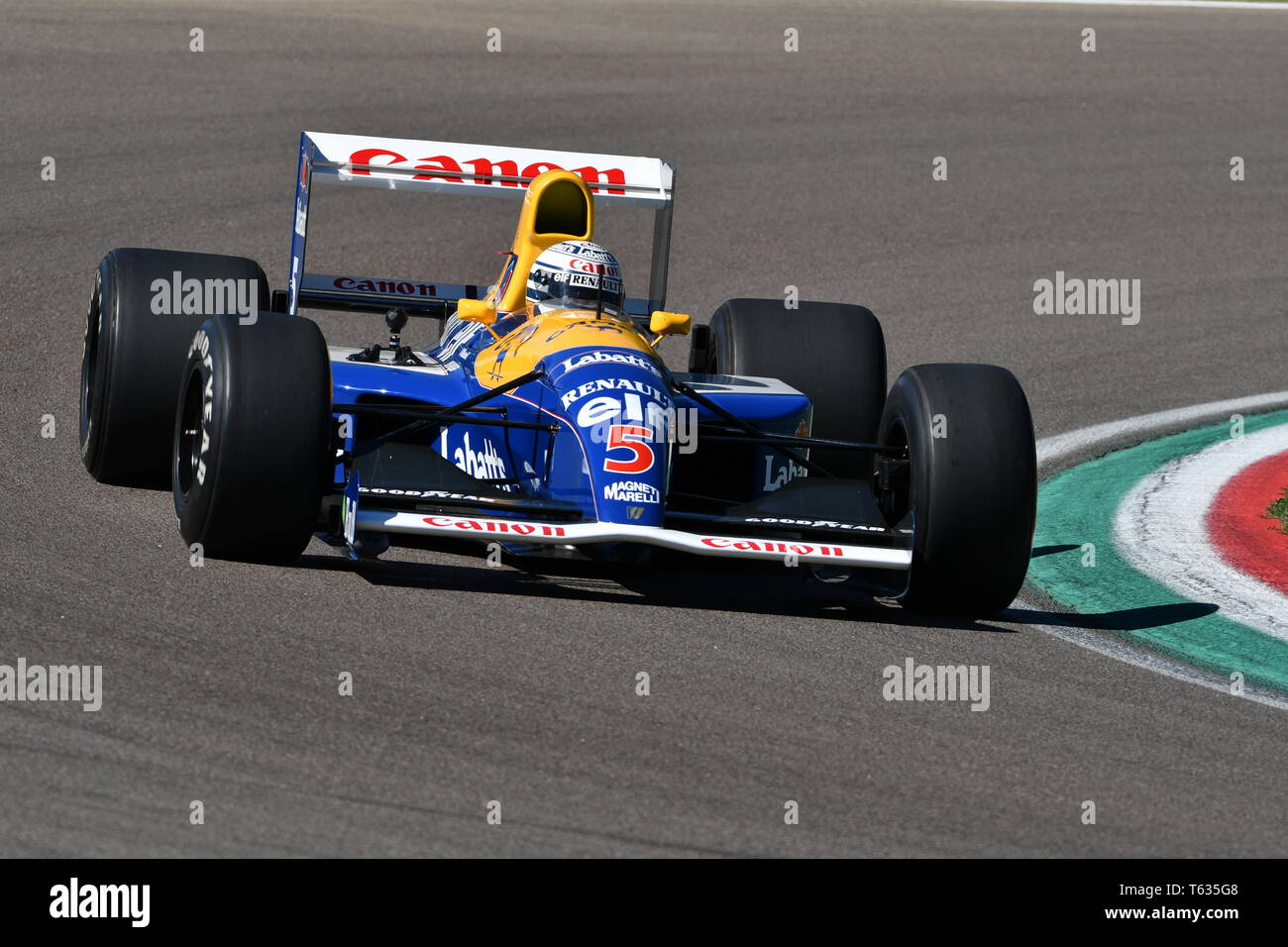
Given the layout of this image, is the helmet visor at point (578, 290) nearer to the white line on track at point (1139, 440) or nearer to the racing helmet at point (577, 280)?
the racing helmet at point (577, 280)

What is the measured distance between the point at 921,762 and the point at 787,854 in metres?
1.01

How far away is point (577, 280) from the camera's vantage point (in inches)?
347

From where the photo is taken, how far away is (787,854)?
5184mm

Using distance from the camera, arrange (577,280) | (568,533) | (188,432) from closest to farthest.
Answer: (568,533) → (188,432) → (577,280)

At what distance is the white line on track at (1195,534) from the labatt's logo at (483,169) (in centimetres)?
309

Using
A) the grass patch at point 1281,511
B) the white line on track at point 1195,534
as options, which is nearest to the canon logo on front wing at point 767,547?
the white line on track at point 1195,534

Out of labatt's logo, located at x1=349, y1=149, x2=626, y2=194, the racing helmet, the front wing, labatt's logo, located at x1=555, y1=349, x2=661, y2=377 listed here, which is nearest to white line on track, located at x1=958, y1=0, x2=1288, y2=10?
labatt's logo, located at x1=349, y1=149, x2=626, y2=194

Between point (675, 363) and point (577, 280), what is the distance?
4894 millimetres

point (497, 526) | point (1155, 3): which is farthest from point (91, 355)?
point (1155, 3)

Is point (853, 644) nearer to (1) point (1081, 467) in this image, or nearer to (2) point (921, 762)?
(2) point (921, 762)

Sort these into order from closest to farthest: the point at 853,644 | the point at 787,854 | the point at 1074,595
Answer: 1. the point at 787,854
2. the point at 853,644
3. the point at 1074,595

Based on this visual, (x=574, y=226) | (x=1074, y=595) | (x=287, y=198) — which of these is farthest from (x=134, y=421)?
(x=287, y=198)

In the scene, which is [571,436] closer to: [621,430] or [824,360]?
[621,430]

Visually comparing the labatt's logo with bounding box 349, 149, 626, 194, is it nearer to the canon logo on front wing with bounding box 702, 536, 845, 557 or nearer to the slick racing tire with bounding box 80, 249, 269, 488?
the slick racing tire with bounding box 80, 249, 269, 488
